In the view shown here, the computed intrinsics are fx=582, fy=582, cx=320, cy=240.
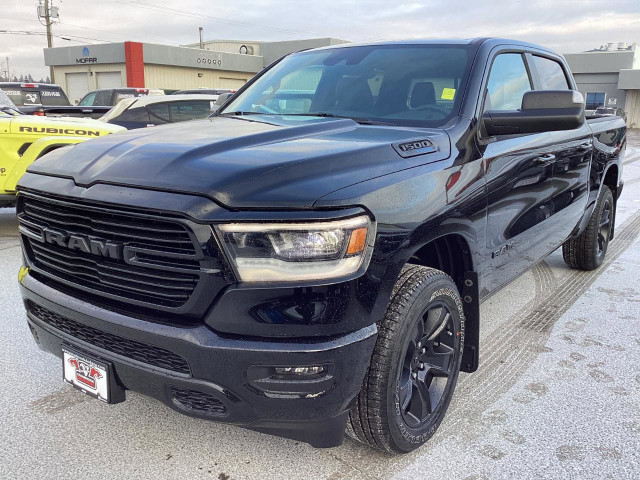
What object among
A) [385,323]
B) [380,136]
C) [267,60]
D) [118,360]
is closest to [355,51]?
[380,136]

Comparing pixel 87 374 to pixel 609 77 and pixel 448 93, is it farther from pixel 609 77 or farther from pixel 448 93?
pixel 609 77

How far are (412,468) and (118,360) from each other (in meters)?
1.28

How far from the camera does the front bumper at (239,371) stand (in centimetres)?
191

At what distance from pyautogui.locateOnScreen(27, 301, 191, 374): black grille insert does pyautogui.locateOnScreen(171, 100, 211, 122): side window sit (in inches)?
317

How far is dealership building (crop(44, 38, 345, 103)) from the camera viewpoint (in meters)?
38.5

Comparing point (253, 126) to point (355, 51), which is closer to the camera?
point (253, 126)

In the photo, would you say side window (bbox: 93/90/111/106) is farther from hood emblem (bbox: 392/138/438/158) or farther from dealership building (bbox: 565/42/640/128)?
dealership building (bbox: 565/42/640/128)

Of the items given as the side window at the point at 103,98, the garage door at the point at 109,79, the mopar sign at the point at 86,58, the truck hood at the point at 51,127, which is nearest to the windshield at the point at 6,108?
the truck hood at the point at 51,127

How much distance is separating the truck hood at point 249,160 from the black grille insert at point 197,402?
0.69m

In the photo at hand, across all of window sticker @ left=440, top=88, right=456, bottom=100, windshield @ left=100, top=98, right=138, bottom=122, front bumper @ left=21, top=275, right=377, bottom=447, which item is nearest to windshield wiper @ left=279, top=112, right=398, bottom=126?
window sticker @ left=440, top=88, right=456, bottom=100

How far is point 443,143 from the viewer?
8.50 ft

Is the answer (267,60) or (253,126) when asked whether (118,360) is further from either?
(267,60)

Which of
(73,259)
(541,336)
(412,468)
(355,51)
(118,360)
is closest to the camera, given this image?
(118,360)

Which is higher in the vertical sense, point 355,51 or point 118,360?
point 355,51
